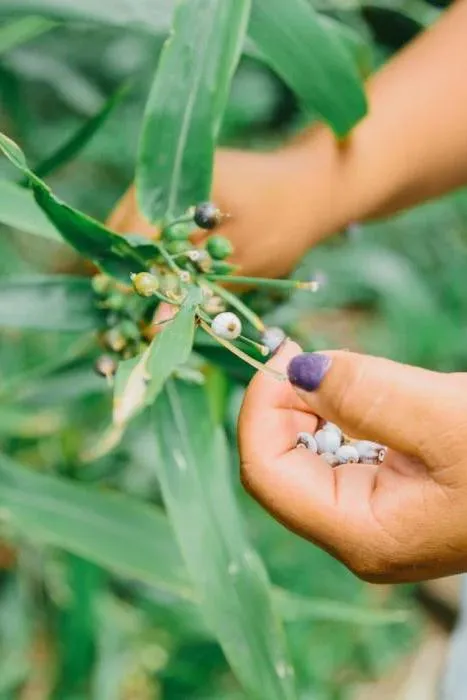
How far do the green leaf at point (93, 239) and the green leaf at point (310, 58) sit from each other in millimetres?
184

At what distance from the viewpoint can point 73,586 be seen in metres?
0.93

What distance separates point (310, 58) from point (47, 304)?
0.24 m

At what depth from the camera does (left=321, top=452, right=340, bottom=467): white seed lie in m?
0.48

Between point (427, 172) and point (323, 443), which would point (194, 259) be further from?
point (427, 172)

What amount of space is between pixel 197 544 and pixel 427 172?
12.8 inches

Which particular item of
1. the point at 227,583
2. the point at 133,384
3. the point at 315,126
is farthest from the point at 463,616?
the point at 133,384

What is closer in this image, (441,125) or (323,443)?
(323,443)

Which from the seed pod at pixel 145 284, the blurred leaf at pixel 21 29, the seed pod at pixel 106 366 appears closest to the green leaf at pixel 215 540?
the seed pod at pixel 106 366

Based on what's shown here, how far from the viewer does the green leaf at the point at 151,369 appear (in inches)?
15.9

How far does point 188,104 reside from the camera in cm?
58

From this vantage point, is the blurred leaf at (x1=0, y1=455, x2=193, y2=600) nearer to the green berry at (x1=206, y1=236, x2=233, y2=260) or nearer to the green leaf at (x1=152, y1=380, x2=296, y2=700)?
the green leaf at (x1=152, y1=380, x2=296, y2=700)

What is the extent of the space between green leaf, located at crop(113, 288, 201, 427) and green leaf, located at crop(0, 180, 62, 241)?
16cm

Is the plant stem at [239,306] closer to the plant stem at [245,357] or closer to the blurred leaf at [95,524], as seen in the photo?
the plant stem at [245,357]

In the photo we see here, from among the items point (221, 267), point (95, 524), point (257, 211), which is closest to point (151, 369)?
point (221, 267)
